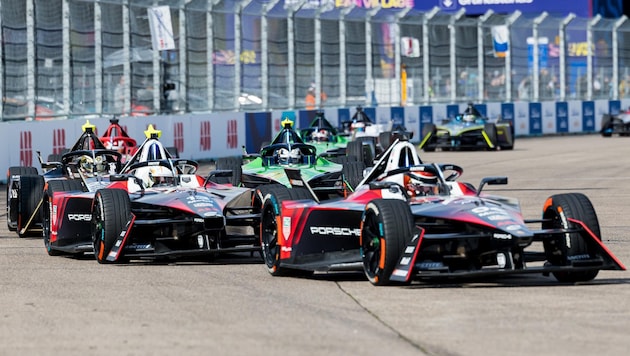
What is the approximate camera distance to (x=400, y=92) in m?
42.8

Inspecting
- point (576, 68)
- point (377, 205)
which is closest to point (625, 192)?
point (377, 205)

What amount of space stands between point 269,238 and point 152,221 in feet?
3.74

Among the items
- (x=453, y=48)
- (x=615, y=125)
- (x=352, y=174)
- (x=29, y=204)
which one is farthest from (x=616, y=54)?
(x=29, y=204)

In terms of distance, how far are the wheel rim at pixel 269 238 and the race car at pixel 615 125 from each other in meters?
34.2

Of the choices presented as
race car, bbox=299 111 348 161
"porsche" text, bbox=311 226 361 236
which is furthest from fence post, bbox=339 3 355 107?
"porsche" text, bbox=311 226 361 236

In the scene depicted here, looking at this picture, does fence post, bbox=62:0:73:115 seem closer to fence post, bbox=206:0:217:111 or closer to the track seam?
fence post, bbox=206:0:217:111

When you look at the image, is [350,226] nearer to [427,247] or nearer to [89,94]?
[427,247]

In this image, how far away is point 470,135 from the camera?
3656 centimetres

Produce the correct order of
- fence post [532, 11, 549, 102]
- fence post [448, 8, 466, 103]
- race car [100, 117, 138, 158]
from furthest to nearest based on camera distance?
fence post [532, 11, 549, 102]
fence post [448, 8, 466, 103]
race car [100, 117, 138, 158]

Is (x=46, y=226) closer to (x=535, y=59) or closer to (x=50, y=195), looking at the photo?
(x=50, y=195)

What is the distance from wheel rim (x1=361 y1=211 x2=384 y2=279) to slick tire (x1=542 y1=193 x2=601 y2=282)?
1308 mm

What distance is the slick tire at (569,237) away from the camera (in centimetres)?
1015

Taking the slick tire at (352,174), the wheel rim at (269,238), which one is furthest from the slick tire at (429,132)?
the wheel rim at (269,238)

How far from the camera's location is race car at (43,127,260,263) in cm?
1230
